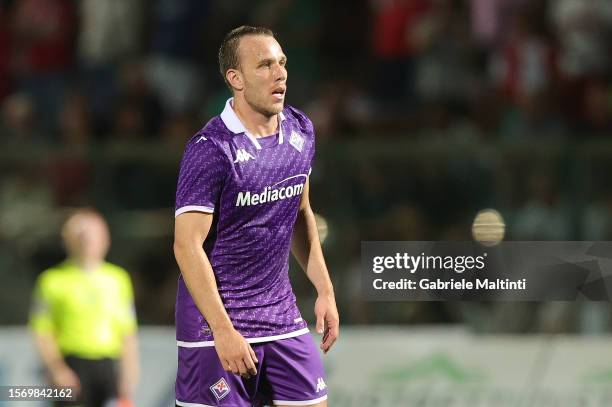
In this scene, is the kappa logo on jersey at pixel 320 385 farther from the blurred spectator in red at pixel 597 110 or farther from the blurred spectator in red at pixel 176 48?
the blurred spectator in red at pixel 176 48

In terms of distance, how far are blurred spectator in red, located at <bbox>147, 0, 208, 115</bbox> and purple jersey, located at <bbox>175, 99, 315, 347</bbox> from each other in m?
6.37

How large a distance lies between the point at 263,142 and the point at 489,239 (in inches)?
145

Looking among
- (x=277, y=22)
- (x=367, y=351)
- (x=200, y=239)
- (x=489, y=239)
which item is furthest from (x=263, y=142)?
(x=277, y=22)

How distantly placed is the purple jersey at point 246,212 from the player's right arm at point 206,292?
2.7 inches

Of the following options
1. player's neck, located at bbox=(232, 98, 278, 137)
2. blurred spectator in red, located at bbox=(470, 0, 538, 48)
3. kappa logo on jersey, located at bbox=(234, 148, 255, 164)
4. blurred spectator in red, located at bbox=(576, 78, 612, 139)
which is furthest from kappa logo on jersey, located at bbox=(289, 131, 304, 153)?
blurred spectator in red, located at bbox=(470, 0, 538, 48)

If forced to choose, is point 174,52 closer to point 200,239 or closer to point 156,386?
point 156,386

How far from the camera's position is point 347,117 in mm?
10344

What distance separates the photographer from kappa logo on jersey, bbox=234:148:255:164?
15.7 feet

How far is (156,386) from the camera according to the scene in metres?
9.81

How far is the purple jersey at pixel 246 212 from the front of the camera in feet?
15.6

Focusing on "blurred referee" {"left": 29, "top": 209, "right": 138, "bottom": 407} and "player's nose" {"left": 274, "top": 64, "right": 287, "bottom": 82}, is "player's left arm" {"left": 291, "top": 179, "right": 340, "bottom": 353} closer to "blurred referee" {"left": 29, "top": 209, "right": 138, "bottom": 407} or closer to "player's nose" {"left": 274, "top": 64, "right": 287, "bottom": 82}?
Result: "player's nose" {"left": 274, "top": 64, "right": 287, "bottom": 82}

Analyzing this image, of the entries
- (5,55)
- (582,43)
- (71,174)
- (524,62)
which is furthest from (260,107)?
(5,55)

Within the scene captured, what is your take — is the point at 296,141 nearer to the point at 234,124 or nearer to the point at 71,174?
the point at 234,124

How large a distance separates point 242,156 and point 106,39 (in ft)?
23.3
